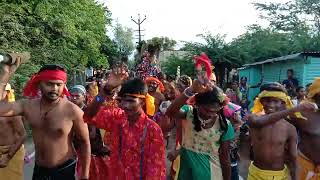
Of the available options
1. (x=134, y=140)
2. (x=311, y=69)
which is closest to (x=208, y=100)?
(x=134, y=140)

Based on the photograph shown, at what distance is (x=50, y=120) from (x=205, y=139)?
1.41m

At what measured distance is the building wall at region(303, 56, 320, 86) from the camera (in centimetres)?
1772

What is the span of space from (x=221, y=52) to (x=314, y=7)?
9453 mm

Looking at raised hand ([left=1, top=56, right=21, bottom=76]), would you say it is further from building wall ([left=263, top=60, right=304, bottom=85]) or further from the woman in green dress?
building wall ([left=263, top=60, right=304, bottom=85])

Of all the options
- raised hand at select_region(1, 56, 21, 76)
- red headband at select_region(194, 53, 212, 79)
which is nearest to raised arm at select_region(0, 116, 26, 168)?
raised hand at select_region(1, 56, 21, 76)

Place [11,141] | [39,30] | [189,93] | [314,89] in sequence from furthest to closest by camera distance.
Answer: [39,30] → [11,141] → [314,89] → [189,93]

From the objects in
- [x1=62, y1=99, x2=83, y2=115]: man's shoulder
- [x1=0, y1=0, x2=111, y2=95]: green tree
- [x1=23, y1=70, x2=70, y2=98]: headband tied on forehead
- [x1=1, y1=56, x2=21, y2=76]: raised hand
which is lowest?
[x1=62, y1=99, x2=83, y2=115]: man's shoulder

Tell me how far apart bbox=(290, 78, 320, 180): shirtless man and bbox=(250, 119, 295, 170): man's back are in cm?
16

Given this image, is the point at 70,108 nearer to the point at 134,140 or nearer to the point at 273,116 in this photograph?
the point at 134,140

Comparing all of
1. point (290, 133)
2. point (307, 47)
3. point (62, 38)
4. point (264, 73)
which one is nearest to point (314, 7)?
point (307, 47)

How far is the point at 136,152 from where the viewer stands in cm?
471

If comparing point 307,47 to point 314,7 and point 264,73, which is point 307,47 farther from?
point 314,7

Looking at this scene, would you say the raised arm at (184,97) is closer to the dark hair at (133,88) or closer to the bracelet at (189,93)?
the bracelet at (189,93)

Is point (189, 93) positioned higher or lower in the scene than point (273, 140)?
higher
